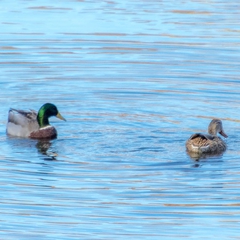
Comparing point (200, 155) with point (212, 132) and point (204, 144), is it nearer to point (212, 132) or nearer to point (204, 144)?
point (204, 144)

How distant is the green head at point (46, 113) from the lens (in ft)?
48.1

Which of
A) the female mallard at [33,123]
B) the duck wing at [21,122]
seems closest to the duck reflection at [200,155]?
the female mallard at [33,123]

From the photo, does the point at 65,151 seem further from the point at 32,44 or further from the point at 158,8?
the point at 158,8

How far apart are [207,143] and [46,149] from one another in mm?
2480

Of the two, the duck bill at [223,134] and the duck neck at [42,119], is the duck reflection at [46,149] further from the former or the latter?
the duck bill at [223,134]

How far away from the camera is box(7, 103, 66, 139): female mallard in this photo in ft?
47.0

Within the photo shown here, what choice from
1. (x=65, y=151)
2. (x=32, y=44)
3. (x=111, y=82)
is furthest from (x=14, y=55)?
(x=65, y=151)

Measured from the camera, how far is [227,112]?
15.4 m

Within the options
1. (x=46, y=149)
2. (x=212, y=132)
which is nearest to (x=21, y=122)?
(x=46, y=149)

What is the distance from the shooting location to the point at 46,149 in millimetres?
13758

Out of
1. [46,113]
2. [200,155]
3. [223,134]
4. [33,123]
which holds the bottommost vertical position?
[200,155]

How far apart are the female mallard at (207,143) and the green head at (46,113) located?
8.51 ft

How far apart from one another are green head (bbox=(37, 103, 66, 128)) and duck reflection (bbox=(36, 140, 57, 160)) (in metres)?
0.45

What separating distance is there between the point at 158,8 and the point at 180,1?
133 centimetres
